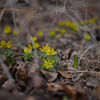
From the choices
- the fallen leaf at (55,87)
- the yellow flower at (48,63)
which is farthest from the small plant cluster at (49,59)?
the fallen leaf at (55,87)

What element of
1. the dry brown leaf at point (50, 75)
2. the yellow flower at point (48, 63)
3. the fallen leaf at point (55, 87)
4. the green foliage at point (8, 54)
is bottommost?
the dry brown leaf at point (50, 75)

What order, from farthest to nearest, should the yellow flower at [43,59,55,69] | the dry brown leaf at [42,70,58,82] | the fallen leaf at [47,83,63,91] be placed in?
the yellow flower at [43,59,55,69], the dry brown leaf at [42,70,58,82], the fallen leaf at [47,83,63,91]

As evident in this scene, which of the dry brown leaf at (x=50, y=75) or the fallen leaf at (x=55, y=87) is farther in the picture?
the dry brown leaf at (x=50, y=75)

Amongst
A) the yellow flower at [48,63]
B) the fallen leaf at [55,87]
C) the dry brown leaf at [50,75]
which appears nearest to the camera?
the fallen leaf at [55,87]

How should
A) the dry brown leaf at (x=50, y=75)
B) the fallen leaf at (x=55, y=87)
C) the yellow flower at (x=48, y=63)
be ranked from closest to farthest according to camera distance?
1. the fallen leaf at (x=55, y=87)
2. the dry brown leaf at (x=50, y=75)
3. the yellow flower at (x=48, y=63)

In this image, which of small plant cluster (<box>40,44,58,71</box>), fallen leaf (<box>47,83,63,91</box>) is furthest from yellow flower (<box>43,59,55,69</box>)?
fallen leaf (<box>47,83,63,91</box>)

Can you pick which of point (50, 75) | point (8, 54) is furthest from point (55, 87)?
point (8, 54)

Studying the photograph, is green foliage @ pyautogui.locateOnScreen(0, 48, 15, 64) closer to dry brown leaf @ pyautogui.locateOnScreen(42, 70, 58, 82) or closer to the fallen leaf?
dry brown leaf @ pyautogui.locateOnScreen(42, 70, 58, 82)

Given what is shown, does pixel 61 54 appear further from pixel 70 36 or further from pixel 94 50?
pixel 70 36

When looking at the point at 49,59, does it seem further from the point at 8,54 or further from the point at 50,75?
the point at 8,54

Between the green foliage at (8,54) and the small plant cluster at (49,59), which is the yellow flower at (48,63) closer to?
the small plant cluster at (49,59)

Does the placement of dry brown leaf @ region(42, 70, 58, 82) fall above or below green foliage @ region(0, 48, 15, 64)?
below

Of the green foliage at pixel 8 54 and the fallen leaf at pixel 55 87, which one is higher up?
the green foliage at pixel 8 54
